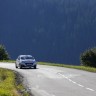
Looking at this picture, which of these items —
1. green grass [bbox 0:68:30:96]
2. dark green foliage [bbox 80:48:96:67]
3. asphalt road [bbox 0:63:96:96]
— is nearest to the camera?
green grass [bbox 0:68:30:96]

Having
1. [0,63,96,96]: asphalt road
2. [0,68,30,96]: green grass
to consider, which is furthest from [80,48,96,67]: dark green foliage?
[0,68,30,96]: green grass

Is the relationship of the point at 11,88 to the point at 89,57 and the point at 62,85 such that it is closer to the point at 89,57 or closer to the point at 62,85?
the point at 62,85

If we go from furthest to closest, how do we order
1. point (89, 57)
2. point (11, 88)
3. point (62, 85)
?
1. point (89, 57)
2. point (62, 85)
3. point (11, 88)

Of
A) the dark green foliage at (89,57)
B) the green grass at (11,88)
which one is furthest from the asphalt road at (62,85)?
the dark green foliage at (89,57)

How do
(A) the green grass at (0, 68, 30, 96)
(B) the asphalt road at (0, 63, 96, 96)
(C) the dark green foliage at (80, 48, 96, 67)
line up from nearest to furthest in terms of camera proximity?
(A) the green grass at (0, 68, 30, 96) → (B) the asphalt road at (0, 63, 96, 96) → (C) the dark green foliage at (80, 48, 96, 67)

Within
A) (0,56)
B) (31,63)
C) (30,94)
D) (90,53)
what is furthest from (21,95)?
(0,56)

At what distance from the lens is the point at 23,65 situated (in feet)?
176

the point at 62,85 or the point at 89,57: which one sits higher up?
the point at 89,57

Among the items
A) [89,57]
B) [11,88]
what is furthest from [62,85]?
[89,57]

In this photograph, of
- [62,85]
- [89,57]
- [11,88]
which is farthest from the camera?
[89,57]

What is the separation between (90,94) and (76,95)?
76cm

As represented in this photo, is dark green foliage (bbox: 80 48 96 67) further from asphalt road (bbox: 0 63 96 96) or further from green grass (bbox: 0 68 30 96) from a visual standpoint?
green grass (bbox: 0 68 30 96)

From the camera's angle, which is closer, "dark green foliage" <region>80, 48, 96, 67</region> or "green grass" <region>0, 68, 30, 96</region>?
"green grass" <region>0, 68, 30, 96</region>

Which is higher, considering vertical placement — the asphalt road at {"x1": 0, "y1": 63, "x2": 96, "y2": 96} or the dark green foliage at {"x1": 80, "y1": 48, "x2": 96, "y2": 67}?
the dark green foliage at {"x1": 80, "y1": 48, "x2": 96, "y2": 67}
